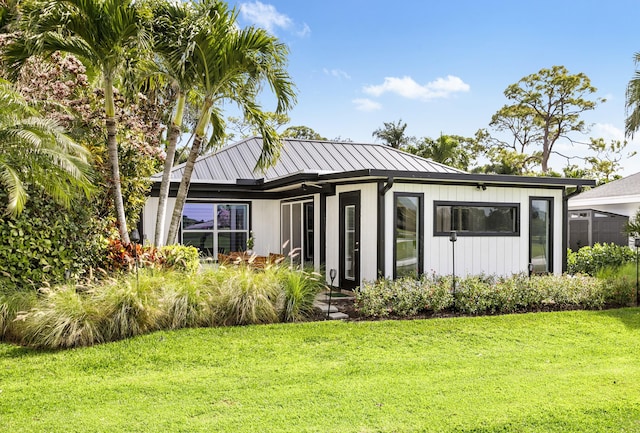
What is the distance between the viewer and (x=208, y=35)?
28.0 feet

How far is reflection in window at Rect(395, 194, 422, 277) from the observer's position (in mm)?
9578

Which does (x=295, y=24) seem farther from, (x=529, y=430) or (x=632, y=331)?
(x=529, y=430)

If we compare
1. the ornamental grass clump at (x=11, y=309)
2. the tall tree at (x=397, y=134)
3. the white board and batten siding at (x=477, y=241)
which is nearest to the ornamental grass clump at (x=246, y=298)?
the ornamental grass clump at (x=11, y=309)

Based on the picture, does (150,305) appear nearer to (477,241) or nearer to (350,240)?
(350,240)

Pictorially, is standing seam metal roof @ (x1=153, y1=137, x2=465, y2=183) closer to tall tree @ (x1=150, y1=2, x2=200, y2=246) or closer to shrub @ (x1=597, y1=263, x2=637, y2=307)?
tall tree @ (x1=150, y1=2, x2=200, y2=246)

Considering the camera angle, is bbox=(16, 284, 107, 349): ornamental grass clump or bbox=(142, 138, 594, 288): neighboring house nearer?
bbox=(16, 284, 107, 349): ornamental grass clump

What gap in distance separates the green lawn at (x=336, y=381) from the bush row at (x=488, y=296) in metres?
0.69

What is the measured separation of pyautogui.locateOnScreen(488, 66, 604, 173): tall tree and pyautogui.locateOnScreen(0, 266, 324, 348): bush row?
2823 centimetres

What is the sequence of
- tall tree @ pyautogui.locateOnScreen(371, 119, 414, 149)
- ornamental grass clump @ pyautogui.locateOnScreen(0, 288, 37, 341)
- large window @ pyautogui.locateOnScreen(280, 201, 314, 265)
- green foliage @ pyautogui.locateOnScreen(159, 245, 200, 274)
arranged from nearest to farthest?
1. ornamental grass clump @ pyautogui.locateOnScreen(0, 288, 37, 341)
2. green foliage @ pyautogui.locateOnScreen(159, 245, 200, 274)
3. large window @ pyautogui.locateOnScreen(280, 201, 314, 265)
4. tall tree @ pyautogui.locateOnScreen(371, 119, 414, 149)

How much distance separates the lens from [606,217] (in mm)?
15891

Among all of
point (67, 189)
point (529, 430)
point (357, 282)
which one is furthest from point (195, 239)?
point (529, 430)

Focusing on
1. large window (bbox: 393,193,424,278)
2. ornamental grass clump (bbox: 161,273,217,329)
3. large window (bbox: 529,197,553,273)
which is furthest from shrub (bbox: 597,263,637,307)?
ornamental grass clump (bbox: 161,273,217,329)

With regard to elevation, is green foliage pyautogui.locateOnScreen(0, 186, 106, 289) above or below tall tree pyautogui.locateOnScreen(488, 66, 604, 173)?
below

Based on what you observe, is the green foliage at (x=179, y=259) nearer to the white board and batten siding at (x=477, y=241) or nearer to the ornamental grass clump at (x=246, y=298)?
the ornamental grass clump at (x=246, y=298)
